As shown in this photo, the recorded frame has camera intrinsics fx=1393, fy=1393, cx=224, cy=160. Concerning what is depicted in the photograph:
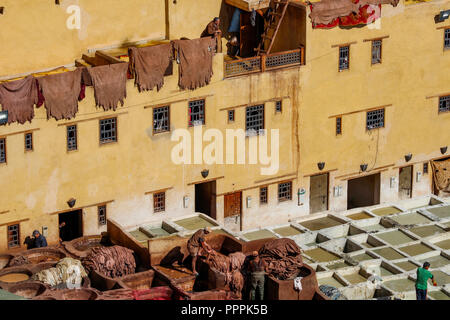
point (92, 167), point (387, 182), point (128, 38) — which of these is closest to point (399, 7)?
point (387, 182)

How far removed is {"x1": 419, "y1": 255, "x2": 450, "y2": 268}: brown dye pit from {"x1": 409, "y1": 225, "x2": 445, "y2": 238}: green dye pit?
2.72 meters

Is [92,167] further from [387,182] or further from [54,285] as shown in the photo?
[387,182]

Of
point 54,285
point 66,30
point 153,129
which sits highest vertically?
point 66,30

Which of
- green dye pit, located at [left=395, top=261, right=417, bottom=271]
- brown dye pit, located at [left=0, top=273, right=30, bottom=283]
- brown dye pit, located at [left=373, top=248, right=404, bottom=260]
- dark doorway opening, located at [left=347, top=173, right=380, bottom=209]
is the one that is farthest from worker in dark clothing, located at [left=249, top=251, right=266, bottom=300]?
dark doorway opening, located at [left=347, top=173, right=380, bottom=209]

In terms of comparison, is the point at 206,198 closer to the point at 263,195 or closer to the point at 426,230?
the point at 263,195

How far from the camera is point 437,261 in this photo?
6969cm

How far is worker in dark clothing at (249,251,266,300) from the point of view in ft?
203

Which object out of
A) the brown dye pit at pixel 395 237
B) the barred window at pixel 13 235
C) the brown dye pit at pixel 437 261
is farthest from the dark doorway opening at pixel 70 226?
the brown dye pit at pixel 437 261

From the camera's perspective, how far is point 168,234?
228 ft

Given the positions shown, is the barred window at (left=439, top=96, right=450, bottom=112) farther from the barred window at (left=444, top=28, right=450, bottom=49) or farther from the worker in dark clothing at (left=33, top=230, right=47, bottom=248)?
the worker in dark clothing at (left=33, top=230, right=47, bottom=248)

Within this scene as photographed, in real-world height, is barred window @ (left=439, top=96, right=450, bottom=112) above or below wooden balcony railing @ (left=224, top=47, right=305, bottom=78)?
below

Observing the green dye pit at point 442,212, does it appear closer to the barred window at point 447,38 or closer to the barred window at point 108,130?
the barred window at point 447,38

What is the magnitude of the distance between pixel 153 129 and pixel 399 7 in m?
15.6

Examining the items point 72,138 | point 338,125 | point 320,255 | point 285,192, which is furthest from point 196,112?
point 320,255
